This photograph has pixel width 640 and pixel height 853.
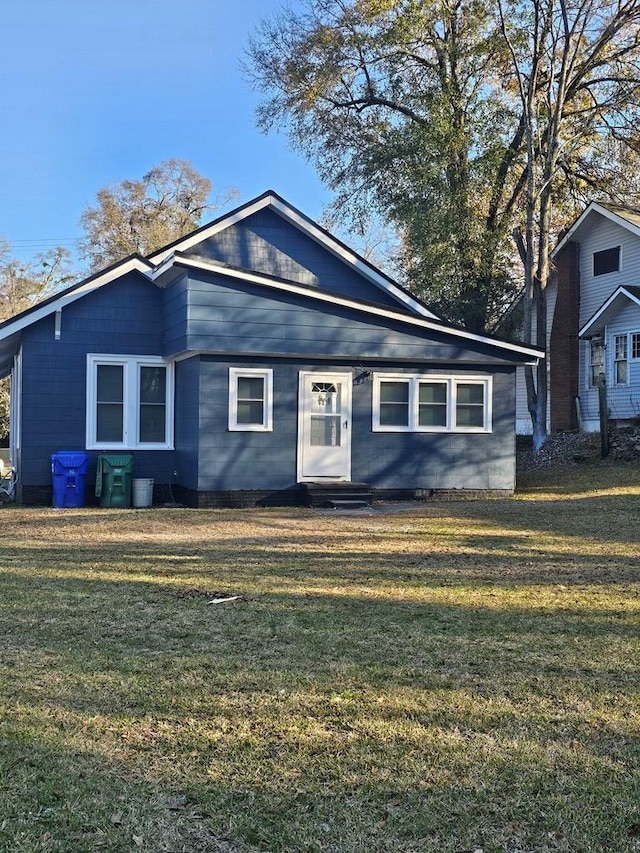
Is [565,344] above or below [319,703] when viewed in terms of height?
above

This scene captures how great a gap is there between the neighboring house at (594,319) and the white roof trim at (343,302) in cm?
924

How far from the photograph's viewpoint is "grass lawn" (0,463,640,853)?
10.2 ft

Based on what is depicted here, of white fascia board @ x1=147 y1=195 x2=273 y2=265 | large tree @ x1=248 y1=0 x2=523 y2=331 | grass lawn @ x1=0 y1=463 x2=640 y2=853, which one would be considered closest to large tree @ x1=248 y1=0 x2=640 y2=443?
large tree @ x1=248 y1=0 x2=523 y2=331

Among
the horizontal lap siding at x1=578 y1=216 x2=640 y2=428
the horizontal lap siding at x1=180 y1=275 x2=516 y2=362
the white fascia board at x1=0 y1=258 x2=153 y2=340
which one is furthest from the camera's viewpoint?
the horizontal lap siding at x1=578 y1=216 x2=640 y2=428

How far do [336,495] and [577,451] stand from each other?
9.39 m

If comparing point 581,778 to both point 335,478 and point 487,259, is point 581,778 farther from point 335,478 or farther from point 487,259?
point 487,259

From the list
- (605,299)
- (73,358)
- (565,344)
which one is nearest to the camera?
(73,358)

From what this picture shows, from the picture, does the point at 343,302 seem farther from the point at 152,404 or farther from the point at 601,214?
the point at 601,214

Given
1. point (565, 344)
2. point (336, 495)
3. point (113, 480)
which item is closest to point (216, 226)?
point (113, 480)

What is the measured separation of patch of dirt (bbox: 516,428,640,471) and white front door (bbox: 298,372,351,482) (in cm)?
769

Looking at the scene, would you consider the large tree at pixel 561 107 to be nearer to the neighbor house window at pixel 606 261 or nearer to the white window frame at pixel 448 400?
the neighbor house window at pixel 606 261

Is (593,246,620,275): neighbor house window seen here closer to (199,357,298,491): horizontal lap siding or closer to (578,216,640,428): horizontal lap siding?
(578,216,640,428): horizontal lap siding

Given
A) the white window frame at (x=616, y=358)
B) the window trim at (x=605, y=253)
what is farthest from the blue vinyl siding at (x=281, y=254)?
the window trim at (x=605, y=253)

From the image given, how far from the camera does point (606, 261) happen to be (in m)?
26.5
